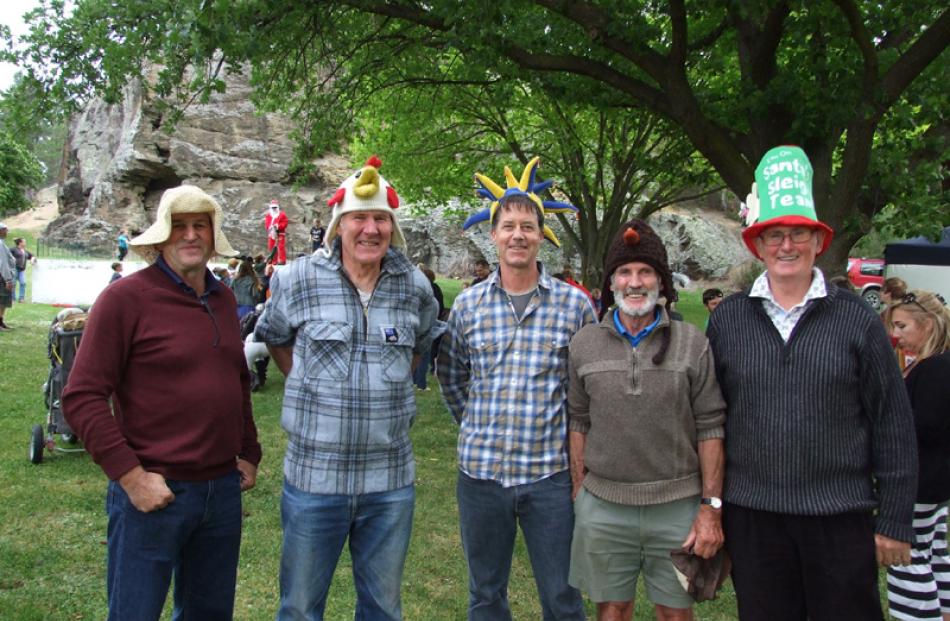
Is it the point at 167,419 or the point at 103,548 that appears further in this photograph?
the point at 103,548

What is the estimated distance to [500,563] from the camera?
2918mm

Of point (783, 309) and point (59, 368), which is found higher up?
point (783, 309)

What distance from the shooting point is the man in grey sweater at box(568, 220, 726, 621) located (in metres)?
2.58

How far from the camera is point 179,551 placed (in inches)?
101

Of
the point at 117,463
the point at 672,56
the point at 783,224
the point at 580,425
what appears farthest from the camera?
the point at 672,56

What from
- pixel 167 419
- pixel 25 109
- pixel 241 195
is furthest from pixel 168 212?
pixel 241 195

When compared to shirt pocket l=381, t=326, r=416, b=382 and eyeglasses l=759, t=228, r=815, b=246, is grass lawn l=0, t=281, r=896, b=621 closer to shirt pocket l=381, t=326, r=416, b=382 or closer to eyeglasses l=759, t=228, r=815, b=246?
shirt pocket l=381, t=326, r=416, b=382

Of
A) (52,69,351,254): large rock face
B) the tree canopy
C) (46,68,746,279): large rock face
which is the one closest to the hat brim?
the tree canopy

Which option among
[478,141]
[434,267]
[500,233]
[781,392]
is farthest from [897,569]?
[434,267]

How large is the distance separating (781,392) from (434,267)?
94.4ft

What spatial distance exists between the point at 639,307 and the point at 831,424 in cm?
76

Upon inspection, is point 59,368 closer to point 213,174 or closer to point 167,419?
point 167,419

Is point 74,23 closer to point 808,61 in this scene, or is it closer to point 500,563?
point 500,563

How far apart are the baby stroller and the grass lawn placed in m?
0.15
